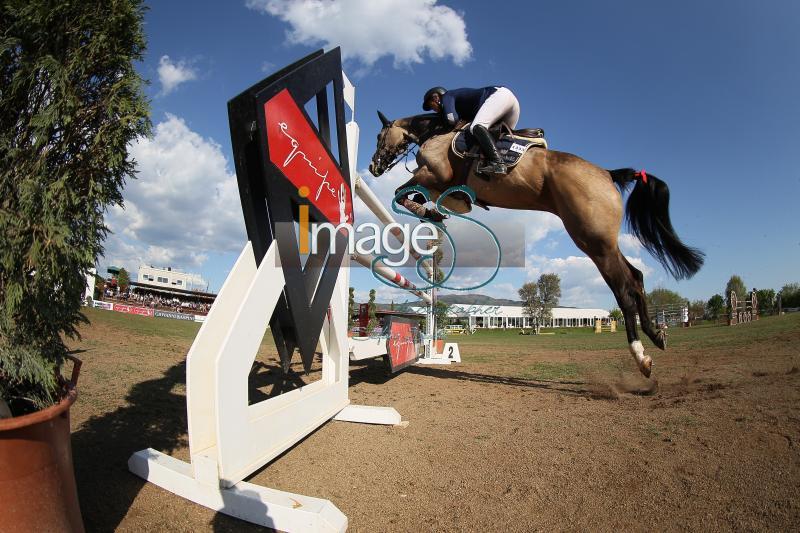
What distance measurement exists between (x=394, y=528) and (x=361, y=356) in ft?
8.55

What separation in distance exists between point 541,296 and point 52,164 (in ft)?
149

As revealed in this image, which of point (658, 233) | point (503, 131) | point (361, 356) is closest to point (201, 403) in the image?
point (361, 356)

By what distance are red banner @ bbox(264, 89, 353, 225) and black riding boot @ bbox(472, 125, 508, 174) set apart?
1.13 m

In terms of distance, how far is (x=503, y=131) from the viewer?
342 cm

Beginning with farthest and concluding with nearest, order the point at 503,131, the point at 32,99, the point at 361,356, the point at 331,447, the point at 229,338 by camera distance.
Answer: the point at 361,356
the point at 503,131
the point at 331,447
the point at 229,338
the point at 32,99

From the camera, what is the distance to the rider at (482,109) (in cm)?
310

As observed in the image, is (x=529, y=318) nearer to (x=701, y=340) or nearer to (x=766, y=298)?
(x=766, y=298)

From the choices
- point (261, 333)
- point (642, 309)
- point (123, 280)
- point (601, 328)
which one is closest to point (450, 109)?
point (642, 309)

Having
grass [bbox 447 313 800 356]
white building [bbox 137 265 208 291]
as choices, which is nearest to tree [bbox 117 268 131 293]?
white building [bbox 137 265 208 291]

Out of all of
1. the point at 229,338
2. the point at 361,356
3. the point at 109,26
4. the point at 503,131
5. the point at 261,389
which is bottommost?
the point at 261,389

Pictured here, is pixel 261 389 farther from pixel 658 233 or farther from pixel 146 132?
pixel 658 233

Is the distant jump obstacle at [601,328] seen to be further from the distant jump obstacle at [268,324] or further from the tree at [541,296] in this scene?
the distant jump obstacle at [268,324]

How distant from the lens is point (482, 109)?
326cm

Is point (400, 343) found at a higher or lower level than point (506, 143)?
lower
